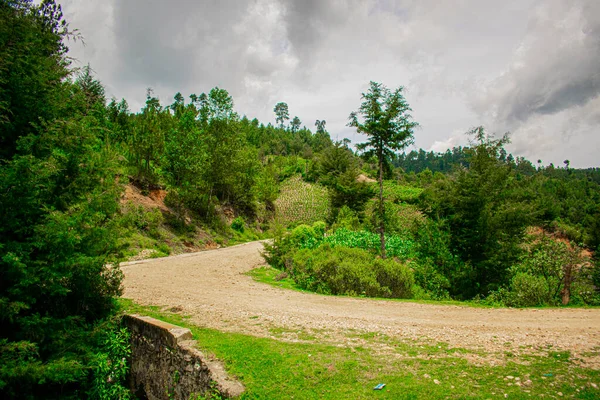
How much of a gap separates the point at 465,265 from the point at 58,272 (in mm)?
15183

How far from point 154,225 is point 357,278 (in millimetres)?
16319

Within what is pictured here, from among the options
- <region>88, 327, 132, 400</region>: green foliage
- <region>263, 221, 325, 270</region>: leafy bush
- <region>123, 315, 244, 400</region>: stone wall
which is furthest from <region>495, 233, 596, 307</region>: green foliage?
<region>88, 327, 132, 400</region>: green foliage

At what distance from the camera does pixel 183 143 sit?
26062mm

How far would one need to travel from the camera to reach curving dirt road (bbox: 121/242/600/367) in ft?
19.2

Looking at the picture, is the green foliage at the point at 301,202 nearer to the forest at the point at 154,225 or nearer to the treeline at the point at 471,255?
the forest at the point at 154,225

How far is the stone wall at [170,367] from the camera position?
5.09 metres

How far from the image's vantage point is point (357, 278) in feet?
38.4

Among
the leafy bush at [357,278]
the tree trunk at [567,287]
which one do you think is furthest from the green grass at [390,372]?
the tree trunk at [567,287]

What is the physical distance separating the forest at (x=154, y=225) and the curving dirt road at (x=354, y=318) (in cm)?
194

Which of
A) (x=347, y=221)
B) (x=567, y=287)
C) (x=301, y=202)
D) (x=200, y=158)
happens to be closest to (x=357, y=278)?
(x=567, y=287)

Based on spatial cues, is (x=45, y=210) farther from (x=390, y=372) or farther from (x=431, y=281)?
(x=431, y=281)

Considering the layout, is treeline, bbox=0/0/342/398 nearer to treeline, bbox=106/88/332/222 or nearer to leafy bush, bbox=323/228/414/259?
leafy bush, bbox=323/228/414/259

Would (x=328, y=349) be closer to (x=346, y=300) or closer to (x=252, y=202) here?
(x=346, y=300)

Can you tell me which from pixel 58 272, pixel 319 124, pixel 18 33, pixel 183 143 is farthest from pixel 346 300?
pixel 319 124
